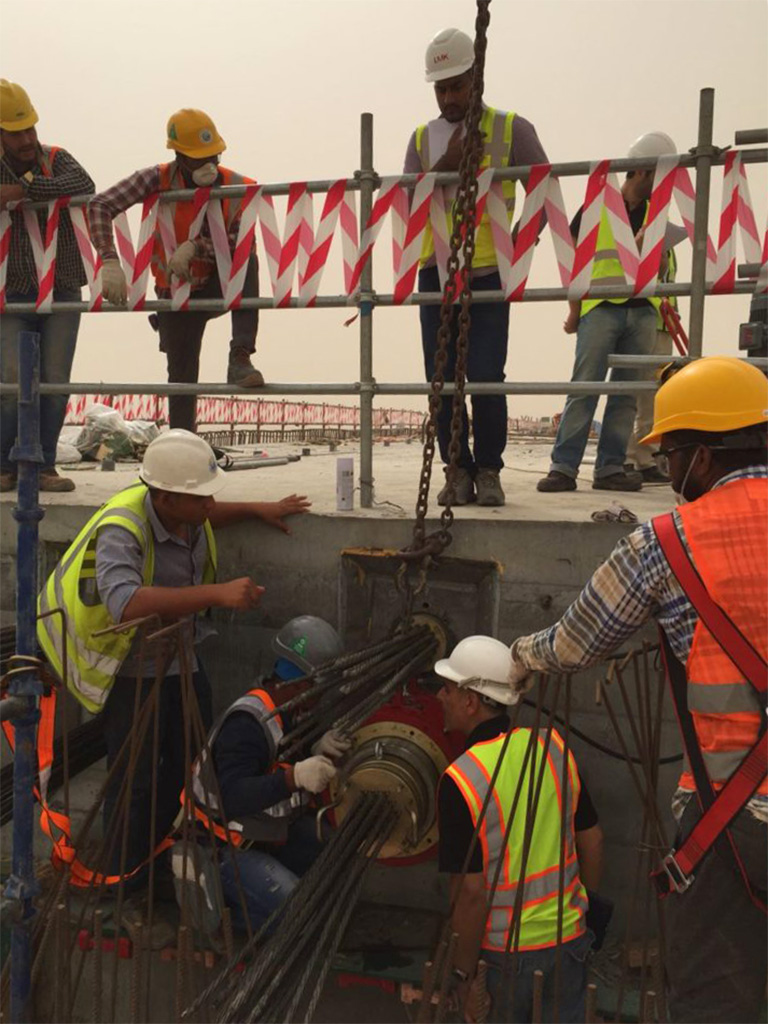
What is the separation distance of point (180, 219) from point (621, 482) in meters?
3.24

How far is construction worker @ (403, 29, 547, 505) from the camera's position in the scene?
431cm

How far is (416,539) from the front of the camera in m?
3.97

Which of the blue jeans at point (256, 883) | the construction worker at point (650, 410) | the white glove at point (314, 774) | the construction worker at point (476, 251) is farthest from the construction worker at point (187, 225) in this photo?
the construction worker at point (650, 410)

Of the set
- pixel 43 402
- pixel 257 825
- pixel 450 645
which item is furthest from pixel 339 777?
pixel 43 402

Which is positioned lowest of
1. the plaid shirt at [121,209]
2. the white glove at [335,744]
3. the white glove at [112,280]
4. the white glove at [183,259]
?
the white glove at [335,744]

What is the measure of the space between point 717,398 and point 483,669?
4.96ft

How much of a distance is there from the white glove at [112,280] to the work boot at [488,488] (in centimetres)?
240

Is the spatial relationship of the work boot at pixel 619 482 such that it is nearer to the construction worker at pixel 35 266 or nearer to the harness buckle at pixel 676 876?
the harness buckle at pixel 676 876

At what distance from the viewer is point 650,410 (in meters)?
6.41

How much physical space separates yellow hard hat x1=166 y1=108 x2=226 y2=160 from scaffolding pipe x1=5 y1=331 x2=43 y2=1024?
202 cm

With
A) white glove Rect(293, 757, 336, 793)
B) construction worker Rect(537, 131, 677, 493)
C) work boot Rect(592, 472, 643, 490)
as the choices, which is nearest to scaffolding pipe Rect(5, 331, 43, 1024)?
white glove Rect(293, 757, 336, 793)

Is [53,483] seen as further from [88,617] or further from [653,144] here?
[653,144]

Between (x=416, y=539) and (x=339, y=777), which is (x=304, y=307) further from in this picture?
(x=339, y=777)

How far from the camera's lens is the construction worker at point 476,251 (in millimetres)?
4312
